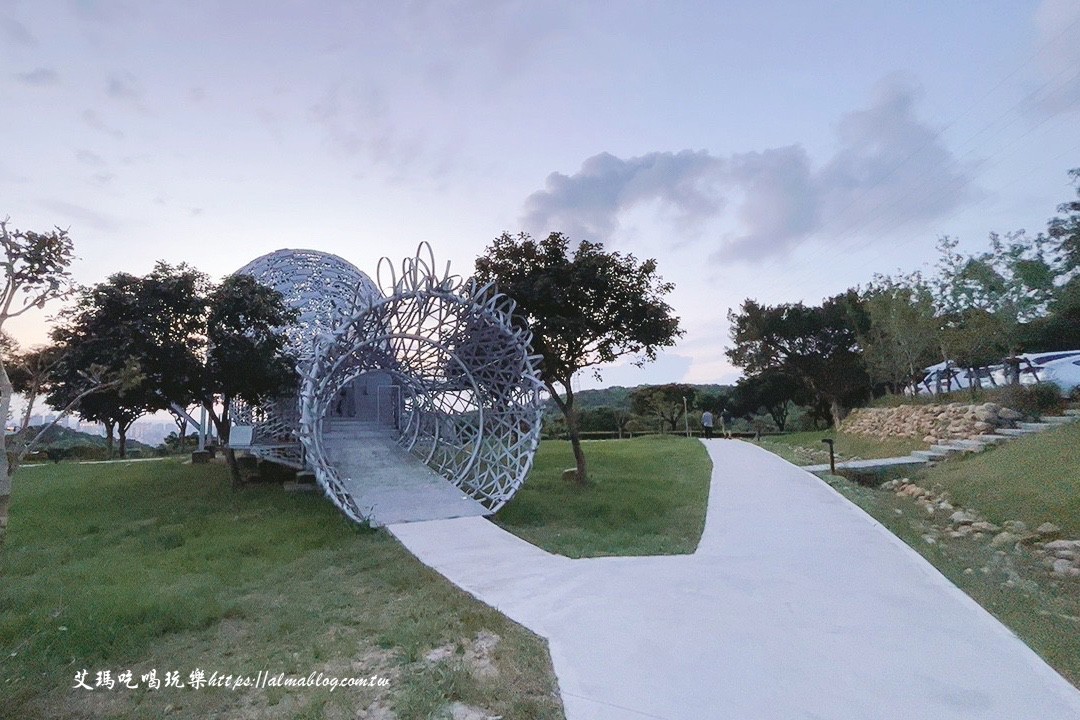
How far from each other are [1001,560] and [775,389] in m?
32.9

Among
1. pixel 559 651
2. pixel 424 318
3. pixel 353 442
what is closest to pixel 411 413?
pixel 353 442

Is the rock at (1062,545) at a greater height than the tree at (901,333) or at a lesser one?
lesser

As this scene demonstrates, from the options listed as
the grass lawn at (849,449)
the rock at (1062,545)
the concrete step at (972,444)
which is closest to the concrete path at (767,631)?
the rock at (1062,545)

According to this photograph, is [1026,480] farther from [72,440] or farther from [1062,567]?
[72,440]

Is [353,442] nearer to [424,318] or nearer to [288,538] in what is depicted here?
[424,318]

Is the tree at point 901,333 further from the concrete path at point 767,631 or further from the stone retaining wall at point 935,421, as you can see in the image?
the concrete path at point 767,631

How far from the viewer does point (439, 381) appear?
13.9m

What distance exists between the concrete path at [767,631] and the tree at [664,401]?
30.8 m

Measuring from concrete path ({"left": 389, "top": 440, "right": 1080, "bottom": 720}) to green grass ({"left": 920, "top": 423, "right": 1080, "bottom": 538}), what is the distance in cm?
227

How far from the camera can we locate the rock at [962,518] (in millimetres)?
8898

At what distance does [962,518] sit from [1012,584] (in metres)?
3.49

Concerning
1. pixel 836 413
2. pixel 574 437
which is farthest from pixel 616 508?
pixel 836 413

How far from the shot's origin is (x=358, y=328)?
1045cm

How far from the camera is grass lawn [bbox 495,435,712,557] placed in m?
8.41
